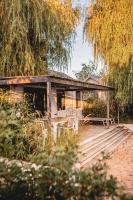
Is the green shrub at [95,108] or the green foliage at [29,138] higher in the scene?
the green shrub at [95,108]

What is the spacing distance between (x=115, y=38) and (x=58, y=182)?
48.0ft

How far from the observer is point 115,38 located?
1775 cm

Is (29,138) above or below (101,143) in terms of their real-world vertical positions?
above

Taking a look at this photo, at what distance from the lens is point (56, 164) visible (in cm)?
427

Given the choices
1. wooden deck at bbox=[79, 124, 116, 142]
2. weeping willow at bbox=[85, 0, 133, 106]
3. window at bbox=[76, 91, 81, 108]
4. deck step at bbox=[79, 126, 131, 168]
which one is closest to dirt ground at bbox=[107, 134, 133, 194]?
deck step at bbox=[79, 126, 131, 168]

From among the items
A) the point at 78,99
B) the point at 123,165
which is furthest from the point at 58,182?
the point at 78,99

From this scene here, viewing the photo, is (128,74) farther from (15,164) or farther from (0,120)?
(15,164)

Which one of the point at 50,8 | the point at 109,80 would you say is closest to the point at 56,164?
the point at 50,8

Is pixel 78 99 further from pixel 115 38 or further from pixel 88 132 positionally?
pixel 88 132

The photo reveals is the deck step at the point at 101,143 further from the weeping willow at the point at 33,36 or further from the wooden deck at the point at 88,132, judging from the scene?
the weeping willow at the point at 33,36

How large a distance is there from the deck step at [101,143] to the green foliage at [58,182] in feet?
12.8

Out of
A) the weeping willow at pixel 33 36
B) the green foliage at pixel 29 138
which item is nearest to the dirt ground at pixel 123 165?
the green foliage at pixel 29 138

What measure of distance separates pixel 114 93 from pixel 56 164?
15.7m

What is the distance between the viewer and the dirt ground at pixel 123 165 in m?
7.81
